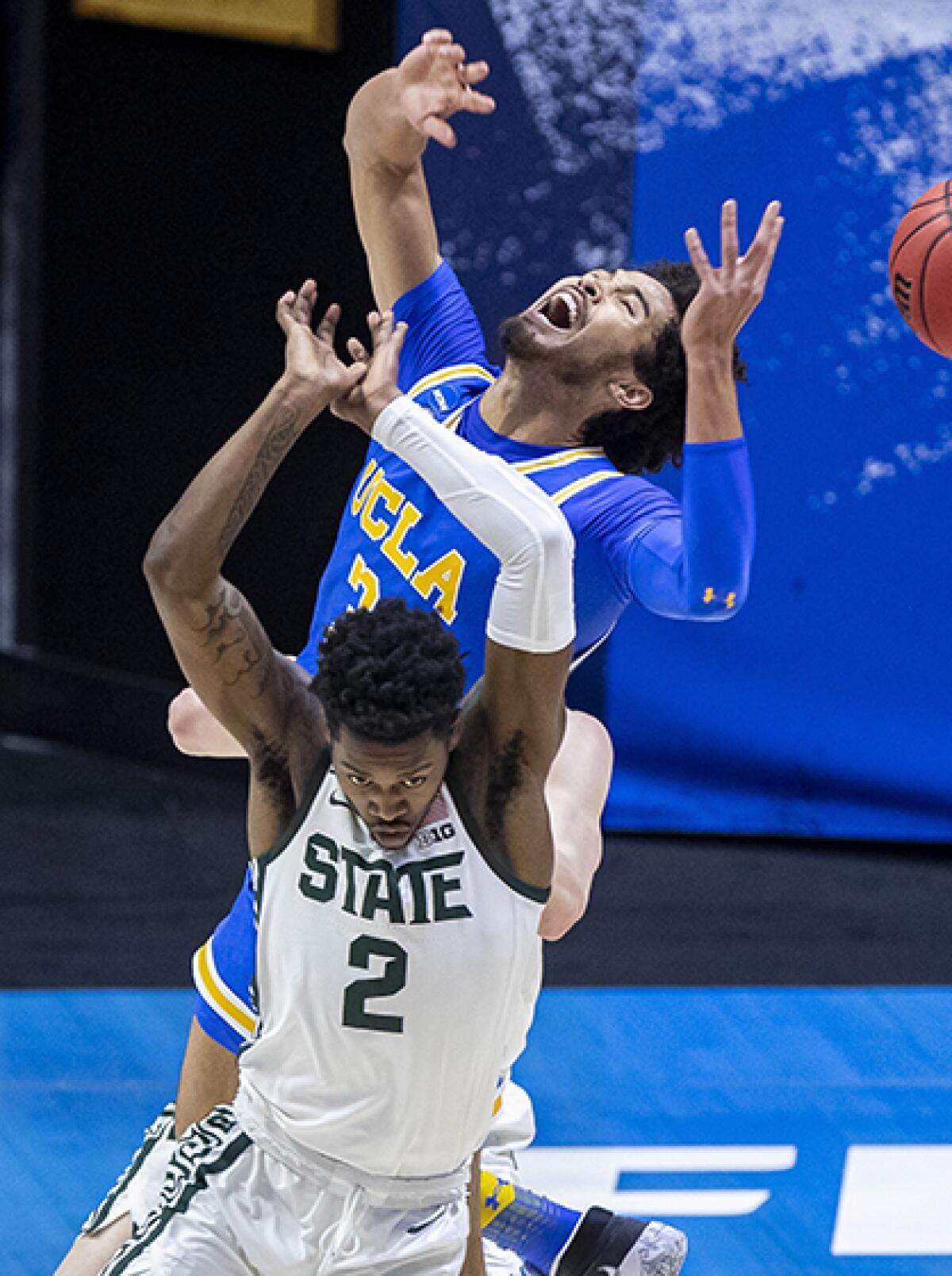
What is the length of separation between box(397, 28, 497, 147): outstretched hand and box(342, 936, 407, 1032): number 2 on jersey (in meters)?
1.47

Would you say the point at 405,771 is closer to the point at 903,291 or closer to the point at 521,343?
the point at 521,343

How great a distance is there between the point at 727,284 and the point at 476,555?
637 mm

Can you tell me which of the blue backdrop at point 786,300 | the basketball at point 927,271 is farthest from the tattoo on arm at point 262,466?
the blue backdrop at point 786,300

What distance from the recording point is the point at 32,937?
243 inches

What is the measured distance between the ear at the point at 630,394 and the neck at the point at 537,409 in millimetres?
52

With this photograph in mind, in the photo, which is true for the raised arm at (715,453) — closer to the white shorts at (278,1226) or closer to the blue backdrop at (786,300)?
the white shorts at (278,1226)

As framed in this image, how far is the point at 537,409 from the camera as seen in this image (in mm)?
3711

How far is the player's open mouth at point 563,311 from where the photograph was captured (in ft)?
12.2

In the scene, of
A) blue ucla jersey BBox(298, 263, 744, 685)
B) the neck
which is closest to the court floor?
blue ucla jersey BBox(298, 263, 744, 685)

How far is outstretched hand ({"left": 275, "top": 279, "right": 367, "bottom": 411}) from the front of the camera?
3002 millimetres

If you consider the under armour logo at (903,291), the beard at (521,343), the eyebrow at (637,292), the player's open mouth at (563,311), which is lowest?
the beard at (521,343)

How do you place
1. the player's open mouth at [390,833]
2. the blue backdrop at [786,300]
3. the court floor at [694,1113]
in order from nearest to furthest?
1. the player's open mouth at [390,833]
2. the court floor at [694,1113]
3. the blue backdrop at [786,300]

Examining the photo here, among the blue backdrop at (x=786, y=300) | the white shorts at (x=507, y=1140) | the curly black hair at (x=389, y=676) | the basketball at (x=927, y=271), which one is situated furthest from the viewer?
the blue backdrop at (x=786, y=300)

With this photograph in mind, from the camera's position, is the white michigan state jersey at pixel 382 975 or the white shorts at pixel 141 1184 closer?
the white michigan state jersey at pixel 382 975
